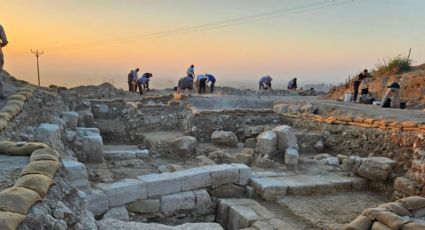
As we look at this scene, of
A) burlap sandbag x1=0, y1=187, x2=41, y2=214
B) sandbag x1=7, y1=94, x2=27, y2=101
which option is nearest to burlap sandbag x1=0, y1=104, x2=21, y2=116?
sandbag x1=7, y1=94, x2=27, y2=101

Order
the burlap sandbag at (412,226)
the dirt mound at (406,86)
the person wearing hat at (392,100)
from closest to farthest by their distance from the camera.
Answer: the burlap sandbag at (412,226)
the person wearing hat at (392,100)
the dirt mound at (406,86)

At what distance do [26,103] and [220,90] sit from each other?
1369 cm

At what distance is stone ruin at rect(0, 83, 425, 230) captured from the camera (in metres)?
3.12

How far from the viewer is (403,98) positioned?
1460 cm

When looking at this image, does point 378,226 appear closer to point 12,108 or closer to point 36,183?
point 36,183

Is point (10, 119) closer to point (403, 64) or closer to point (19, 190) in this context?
point (19, 190)

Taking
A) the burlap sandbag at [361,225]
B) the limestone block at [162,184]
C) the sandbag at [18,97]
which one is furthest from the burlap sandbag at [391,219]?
the sandbag at [18,97]

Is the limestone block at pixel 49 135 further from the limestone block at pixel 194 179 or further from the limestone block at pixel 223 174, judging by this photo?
the limestone block at pixel 223 174

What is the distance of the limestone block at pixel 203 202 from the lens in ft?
19.9

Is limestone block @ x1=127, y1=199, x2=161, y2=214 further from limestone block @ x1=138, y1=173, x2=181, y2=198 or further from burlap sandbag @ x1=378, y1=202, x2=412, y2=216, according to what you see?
Result: burlap sandbag @ x1=378, y1=202, x2=412, y2=216

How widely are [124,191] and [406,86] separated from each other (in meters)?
14.1

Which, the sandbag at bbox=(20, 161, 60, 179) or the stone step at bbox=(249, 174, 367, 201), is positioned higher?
the sandbag at bbox=(20, 161, 60, 179)

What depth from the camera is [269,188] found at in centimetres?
626

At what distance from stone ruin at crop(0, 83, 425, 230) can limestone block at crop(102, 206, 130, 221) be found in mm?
17
